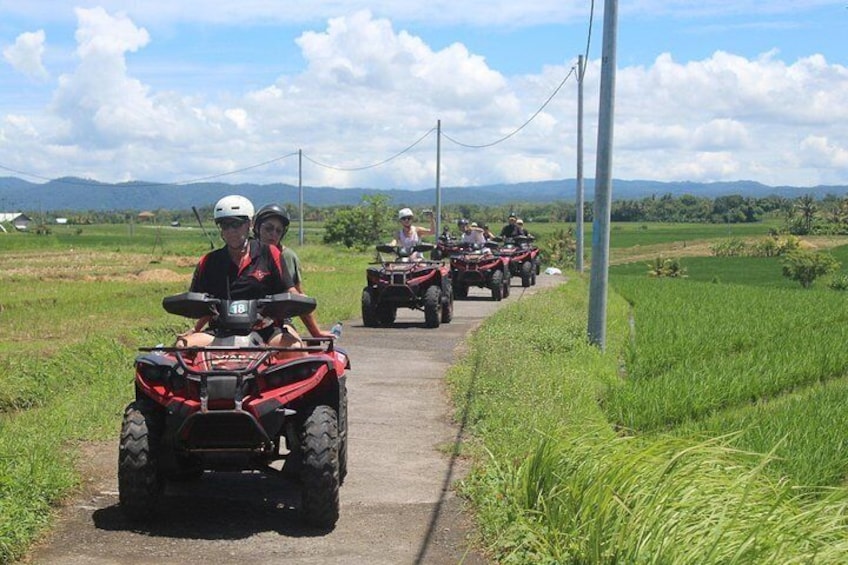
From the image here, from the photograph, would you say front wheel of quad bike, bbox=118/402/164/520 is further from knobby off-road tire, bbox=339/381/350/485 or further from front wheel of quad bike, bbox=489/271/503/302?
front wheel of quad bike, bbox=489/271/503/302

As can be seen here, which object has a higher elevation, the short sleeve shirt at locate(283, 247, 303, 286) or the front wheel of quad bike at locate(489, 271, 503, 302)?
the short sleeve shirt at locate(283, 247, 303, 286)

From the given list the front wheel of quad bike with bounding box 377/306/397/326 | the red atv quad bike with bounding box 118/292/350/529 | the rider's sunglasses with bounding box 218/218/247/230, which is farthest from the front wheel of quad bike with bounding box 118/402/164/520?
the front wheel of quad bike with bounding box 377/306/397/326

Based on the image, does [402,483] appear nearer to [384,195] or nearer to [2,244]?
[2,244]

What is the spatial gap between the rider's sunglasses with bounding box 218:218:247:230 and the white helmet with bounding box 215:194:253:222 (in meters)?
0.02

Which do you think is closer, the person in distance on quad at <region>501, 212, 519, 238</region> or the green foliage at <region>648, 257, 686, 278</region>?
the person in distance on quad at <region>501, 212, 519, 238</region>

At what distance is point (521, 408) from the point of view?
9766mm

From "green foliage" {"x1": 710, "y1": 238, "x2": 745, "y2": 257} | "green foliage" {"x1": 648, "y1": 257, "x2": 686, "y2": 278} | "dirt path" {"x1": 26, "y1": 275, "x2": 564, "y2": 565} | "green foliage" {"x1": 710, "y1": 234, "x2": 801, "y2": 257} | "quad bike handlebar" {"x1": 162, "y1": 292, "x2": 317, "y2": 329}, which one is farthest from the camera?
"green foliage" {"x1": 710, "y1": 238, "x2": 745, "y2": 257}

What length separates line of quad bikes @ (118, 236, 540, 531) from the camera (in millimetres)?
6875

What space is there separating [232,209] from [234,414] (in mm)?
1507

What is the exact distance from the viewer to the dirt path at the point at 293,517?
21.5 feet

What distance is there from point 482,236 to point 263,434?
2131cm

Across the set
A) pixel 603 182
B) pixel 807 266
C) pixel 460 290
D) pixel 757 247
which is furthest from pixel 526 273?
pixel 757 247

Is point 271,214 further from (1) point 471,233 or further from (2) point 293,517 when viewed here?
(1) point 471,233

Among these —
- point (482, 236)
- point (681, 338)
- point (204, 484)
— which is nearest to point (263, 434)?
point (204, 484)
